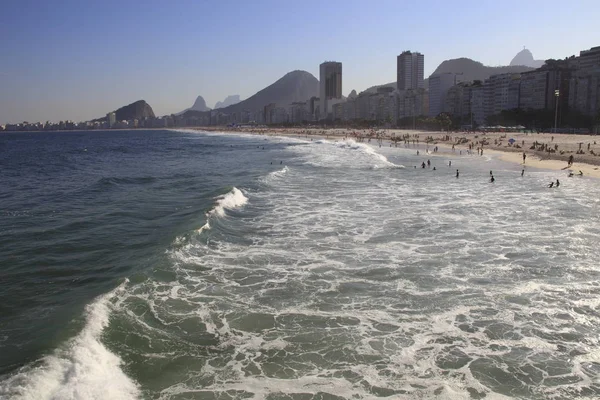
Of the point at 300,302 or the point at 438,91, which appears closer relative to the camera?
the point at 300,302

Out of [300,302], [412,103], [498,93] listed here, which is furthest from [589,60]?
[300,302]

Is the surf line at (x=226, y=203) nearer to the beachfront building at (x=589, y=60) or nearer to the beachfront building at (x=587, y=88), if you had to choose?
the beachfront building at (x=587, y=88)

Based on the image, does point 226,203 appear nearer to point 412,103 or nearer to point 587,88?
point 587,88

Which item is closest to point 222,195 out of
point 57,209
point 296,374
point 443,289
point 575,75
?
point 57,209

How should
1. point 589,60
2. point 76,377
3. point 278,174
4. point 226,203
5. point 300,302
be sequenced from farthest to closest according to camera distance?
point 589,60
point 278,174
point 226,203
point 300,302
point 76,377

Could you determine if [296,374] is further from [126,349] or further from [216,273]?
[216,273]

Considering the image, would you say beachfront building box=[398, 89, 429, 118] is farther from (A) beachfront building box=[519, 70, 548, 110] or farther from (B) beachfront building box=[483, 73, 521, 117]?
(A) beachfront building box=[519, 70, 548, 110]
